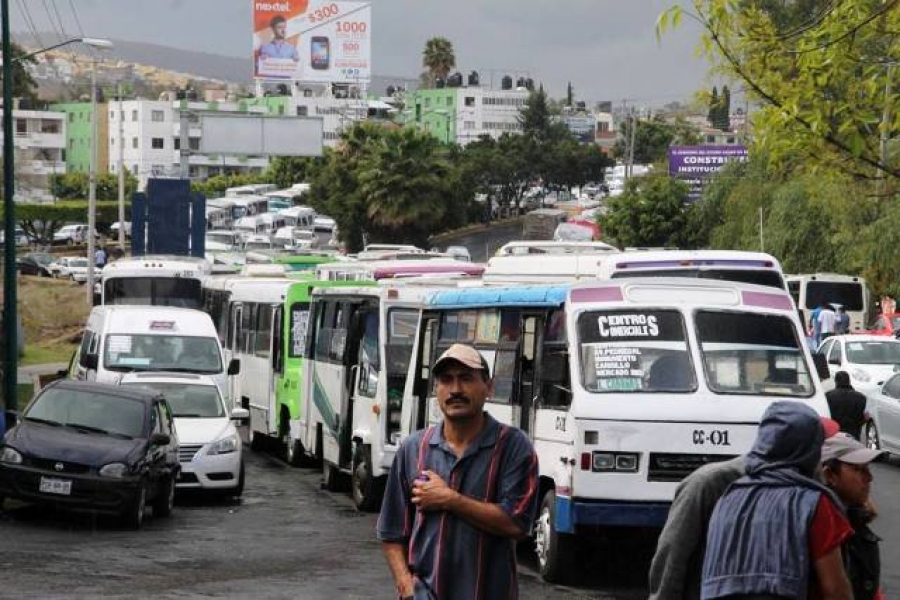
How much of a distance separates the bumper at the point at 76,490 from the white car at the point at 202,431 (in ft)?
11.8

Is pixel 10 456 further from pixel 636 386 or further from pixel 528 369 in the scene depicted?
pixel 636 386

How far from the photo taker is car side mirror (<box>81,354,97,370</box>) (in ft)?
83.9

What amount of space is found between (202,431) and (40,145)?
6212 inches

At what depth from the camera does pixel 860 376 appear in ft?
98.9

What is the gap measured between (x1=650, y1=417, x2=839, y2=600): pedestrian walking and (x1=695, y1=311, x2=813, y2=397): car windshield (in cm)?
840

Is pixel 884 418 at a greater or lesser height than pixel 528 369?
lesser

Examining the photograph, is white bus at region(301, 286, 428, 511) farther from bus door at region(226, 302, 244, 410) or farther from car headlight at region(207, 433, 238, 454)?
bus door at region(226, 302, 244, 410)

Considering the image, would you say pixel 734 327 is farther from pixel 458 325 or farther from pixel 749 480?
pixel 749 480

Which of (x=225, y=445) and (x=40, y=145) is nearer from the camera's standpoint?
(x=225, y=445)

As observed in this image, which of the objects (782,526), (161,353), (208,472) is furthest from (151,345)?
(782,526)

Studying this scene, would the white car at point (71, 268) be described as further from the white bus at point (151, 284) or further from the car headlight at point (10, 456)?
the car headlight at point (10, 456)

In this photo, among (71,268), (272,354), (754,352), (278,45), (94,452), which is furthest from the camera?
(278,45)

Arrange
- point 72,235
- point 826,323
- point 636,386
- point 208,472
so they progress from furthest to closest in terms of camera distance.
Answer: point 72,235 < point 826,323 < point 208,472 < point 636,386

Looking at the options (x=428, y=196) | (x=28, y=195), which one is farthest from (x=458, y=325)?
(x=28, y=195)
